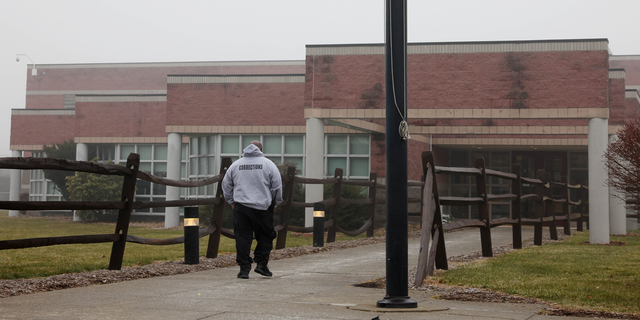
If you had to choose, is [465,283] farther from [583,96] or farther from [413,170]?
[413,170]

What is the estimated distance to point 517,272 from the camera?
9203 mm

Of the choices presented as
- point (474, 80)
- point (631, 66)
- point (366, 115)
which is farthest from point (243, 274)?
point (631, 66)

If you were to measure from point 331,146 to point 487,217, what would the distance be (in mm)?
15764

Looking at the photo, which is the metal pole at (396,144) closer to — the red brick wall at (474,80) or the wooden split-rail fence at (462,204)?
the wooden split-rail fence at (462,204)

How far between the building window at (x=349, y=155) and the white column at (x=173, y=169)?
5.86 meters

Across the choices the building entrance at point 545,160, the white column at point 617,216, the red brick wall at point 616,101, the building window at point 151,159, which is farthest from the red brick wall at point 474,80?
the building window at point 151,159

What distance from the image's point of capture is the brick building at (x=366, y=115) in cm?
1917

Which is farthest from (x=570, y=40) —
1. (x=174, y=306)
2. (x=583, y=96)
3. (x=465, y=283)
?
(x=174, y=306)

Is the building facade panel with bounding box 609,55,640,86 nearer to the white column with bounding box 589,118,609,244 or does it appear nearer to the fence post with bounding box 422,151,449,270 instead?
the white column with bounding box 589,118,609,244

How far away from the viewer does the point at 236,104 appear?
27359 mm

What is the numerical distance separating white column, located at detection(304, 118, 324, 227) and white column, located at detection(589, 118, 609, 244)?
727cm

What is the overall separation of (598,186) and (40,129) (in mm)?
30349

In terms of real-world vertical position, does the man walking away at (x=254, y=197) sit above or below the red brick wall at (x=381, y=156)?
below

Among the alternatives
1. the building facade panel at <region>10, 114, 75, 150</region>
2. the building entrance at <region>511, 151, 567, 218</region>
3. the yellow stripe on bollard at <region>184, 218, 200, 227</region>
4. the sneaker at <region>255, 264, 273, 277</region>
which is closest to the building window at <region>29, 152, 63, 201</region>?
the building facade panel at <region>10, 114, 75, 150</region>
